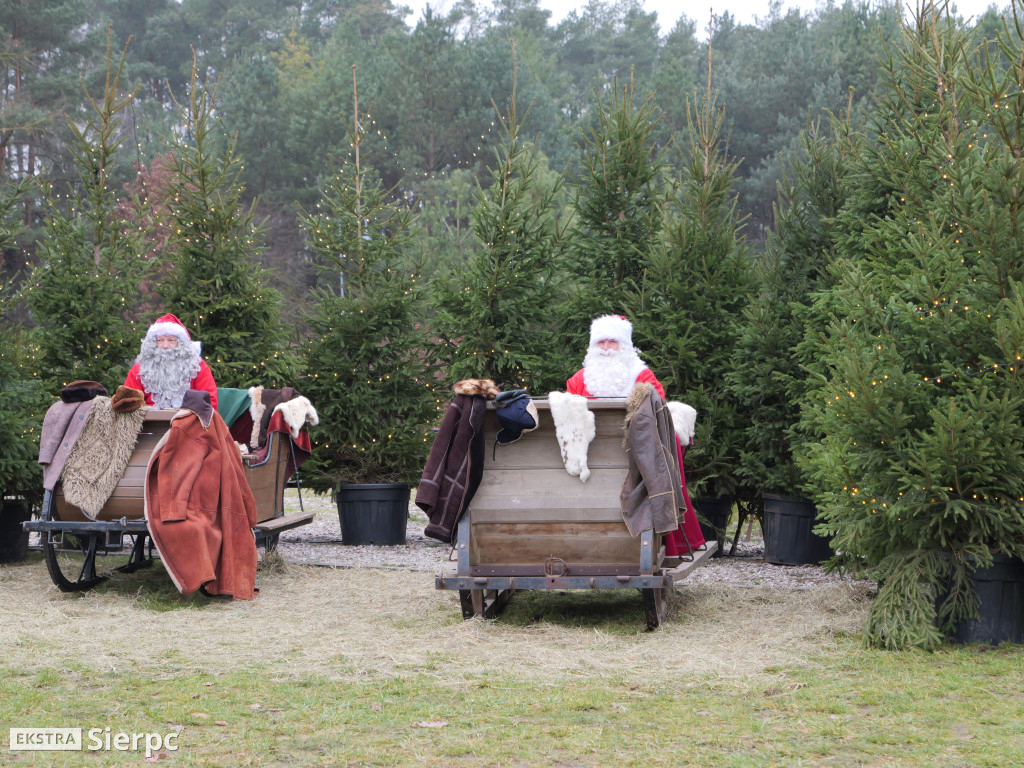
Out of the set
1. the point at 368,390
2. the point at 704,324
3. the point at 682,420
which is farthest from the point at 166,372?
the point at 704,324

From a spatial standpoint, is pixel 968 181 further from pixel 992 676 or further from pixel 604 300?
pixel 604 300

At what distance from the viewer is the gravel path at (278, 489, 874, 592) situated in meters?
7.92

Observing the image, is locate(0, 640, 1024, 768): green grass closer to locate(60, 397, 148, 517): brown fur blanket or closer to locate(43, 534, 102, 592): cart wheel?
locate(60, 397, 148, 517): brown fur blanket

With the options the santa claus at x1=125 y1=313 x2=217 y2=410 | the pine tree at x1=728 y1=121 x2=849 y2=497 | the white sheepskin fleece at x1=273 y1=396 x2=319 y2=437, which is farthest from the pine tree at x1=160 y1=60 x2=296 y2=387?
the pine tree at x1=728 y1=121 x2=849 y2=497

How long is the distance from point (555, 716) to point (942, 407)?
105 inches

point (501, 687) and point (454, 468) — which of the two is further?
point (454, 468)

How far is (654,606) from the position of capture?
6.00 m

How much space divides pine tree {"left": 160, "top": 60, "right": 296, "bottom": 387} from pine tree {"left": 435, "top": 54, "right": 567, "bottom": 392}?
5.50ft

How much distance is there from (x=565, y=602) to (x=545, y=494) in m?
1.29

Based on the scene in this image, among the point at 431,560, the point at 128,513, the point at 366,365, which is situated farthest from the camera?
the point at 366,365

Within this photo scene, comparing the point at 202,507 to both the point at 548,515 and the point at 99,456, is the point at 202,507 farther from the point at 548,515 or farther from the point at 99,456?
the point at 548,515

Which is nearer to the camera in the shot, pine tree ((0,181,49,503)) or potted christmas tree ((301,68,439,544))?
pine tree ((0,181,49,503))

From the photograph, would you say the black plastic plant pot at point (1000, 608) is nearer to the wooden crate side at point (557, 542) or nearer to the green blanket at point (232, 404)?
the wooden crate side at point (557, 542)

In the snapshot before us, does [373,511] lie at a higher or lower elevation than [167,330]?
lower
